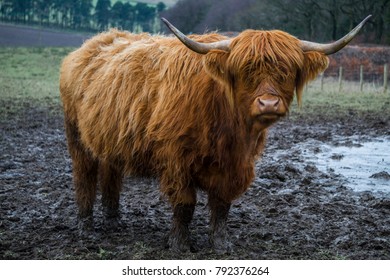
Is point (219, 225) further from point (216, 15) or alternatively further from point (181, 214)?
point (216, 15)

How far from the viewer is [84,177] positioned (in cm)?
528

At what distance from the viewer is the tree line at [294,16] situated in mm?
19148

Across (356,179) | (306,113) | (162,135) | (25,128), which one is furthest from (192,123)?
(306,113)

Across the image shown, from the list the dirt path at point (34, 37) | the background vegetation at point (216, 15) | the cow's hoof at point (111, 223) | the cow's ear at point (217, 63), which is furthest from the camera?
the dirt path at point (34, 37)

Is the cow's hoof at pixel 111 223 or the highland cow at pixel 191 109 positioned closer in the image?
the highland cow at pixel 191 109

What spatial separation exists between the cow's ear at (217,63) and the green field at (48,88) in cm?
933

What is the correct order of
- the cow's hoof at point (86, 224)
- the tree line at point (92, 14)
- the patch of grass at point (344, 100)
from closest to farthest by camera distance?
1. the cow's hoof at point (86, 224)
2. the patch of grass at point (344, 100)
3. the tree line at point (92, 14)

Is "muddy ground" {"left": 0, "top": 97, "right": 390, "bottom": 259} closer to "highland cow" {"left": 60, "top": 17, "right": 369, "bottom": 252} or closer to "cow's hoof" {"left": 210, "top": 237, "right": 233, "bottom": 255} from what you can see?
"cow's hoof" {"left": 210, "top": 237, "right": 233, "bottom": 255}

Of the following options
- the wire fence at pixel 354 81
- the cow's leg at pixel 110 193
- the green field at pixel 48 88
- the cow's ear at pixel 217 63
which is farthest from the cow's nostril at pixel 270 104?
the wire fence at pixel 354 81

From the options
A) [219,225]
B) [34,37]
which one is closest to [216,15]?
[34,37]

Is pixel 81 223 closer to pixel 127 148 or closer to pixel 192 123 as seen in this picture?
pixel 127 148

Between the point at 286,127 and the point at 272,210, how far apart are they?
17.3 feet

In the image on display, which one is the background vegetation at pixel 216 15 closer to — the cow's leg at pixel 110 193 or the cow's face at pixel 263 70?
the cow's leg at pixel 110 193

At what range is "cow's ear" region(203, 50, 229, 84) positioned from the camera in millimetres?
3941
